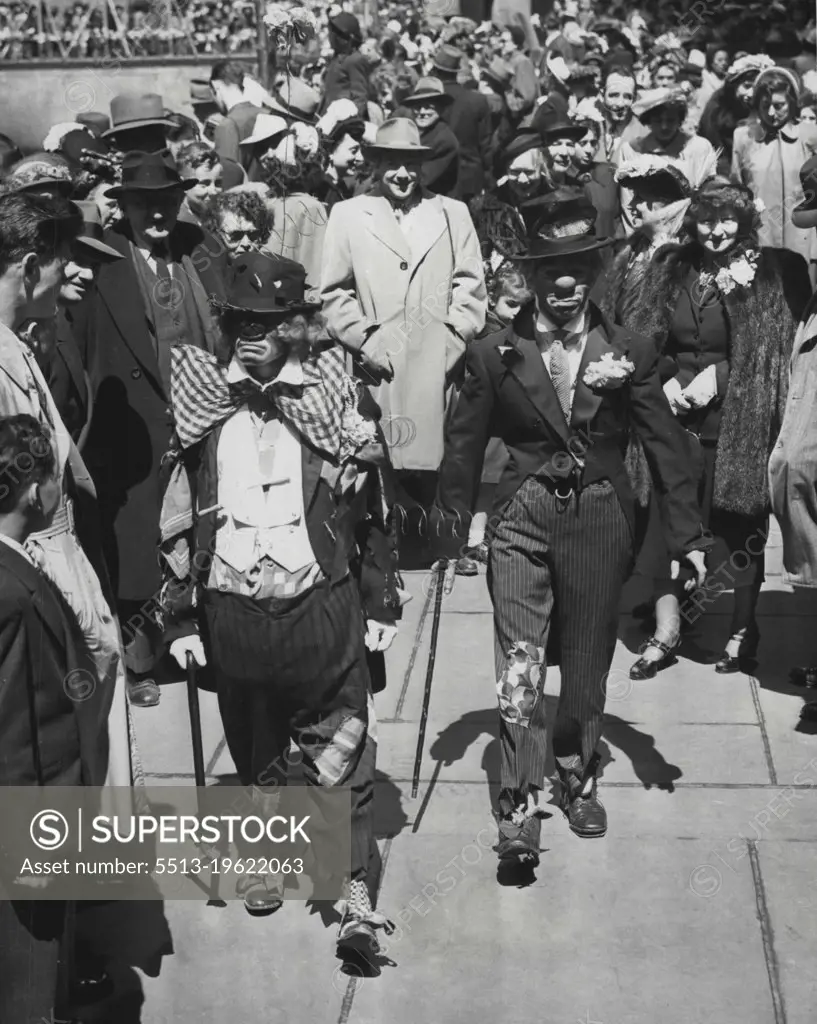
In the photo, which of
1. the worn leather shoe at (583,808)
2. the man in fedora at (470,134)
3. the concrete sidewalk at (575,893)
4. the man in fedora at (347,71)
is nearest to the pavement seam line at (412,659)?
the concrete sidewalk at (575,893)

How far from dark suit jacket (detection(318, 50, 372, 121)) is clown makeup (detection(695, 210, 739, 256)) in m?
6.16

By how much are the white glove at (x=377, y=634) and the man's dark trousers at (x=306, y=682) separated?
3.1 inches

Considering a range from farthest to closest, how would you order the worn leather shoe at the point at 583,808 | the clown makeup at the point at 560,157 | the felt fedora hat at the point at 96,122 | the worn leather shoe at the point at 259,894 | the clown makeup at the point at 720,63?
the clown makeup at the point at 720,63, the felt fedora hat at the point at 96,122, the clown makeup at the point at 560,157, the worn leather shoe at the point at 583,808, the worn leather shoe at the point at 259,894

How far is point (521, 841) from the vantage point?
5.84 meters

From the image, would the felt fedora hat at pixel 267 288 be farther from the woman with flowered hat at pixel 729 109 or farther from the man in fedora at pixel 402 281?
the woman with flowered hat at pixel 729 109

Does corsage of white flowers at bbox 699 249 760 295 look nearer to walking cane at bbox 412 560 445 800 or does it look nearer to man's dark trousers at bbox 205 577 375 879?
walking cane at bbox 412 560 445 800

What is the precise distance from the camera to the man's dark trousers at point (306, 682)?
5.34 m

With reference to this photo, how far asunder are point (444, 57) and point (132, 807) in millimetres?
9938

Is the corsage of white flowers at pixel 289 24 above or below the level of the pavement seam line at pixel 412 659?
above

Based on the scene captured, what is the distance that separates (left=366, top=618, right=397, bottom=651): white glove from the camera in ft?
18.4

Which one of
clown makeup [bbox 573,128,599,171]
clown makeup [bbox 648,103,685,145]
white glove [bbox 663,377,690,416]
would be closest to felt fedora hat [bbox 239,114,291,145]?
clown makeup [bbox 573,128,599,171]

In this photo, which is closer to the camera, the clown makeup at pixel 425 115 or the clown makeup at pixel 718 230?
the clown makeup at pixel 718 230

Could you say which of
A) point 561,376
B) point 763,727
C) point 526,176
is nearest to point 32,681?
point 561,376

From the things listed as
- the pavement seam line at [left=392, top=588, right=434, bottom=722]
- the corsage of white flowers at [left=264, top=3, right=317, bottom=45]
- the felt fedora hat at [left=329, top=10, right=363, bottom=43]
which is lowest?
the pavement seam line at [left=392, top=588, right=434, bottom=722]
